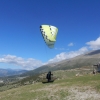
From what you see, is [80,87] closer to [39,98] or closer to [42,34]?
[39,98]

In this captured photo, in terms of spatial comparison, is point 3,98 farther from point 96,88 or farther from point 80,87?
point 96,88

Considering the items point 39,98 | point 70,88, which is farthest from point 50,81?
point 39,98

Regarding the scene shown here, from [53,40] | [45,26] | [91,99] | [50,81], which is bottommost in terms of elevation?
[91,99]

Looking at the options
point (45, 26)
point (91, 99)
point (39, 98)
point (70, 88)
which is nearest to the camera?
point (91, 99)

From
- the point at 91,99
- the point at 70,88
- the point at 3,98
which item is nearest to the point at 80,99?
the point at 91,99

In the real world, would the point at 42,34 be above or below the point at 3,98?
above

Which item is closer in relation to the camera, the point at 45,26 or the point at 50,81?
the point at 45,26

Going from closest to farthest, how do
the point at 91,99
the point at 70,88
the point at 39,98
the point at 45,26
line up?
the point at 91,99
the point at 39,98
the point at 70,88
the point at 45,26
